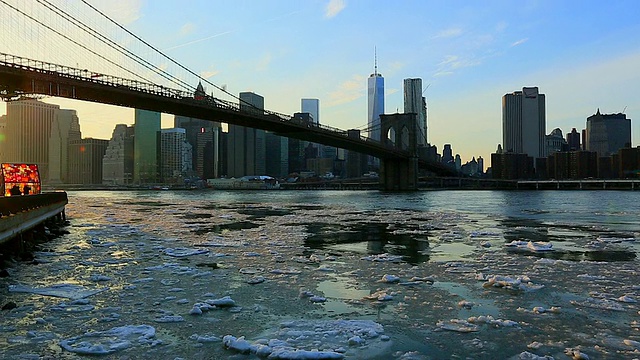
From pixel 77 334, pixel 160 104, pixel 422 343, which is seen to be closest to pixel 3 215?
pixel 77 334

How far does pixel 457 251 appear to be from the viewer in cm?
1299

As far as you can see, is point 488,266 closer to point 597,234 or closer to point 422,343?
point 422,343

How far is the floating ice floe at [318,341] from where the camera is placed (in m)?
5.13

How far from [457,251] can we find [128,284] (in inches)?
333

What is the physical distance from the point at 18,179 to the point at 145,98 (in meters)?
21.2

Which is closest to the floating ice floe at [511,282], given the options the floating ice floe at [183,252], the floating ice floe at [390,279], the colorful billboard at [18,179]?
the floating ice floe at [390,279]

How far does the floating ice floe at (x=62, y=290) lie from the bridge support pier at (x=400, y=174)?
91905mm

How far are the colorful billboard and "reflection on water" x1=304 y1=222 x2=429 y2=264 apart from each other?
23725 millimetres

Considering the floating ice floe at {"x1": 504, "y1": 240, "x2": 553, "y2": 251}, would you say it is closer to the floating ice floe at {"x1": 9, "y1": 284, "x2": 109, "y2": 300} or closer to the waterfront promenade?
the floating ice floe at {"x1": 9, "y1": 284, "x2": 109, "y2": 300}

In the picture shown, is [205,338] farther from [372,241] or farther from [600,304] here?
[372,241]

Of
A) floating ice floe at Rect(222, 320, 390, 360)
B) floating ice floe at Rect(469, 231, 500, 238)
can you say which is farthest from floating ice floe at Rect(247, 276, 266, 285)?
floating ice floe at Rect(469, 231, 500, 238)

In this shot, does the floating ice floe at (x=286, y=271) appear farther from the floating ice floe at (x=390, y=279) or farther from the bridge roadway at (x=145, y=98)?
the bridge roadway at (x=145, y=98)

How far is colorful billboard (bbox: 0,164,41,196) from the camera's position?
105 feet

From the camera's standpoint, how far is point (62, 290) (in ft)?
27.5
